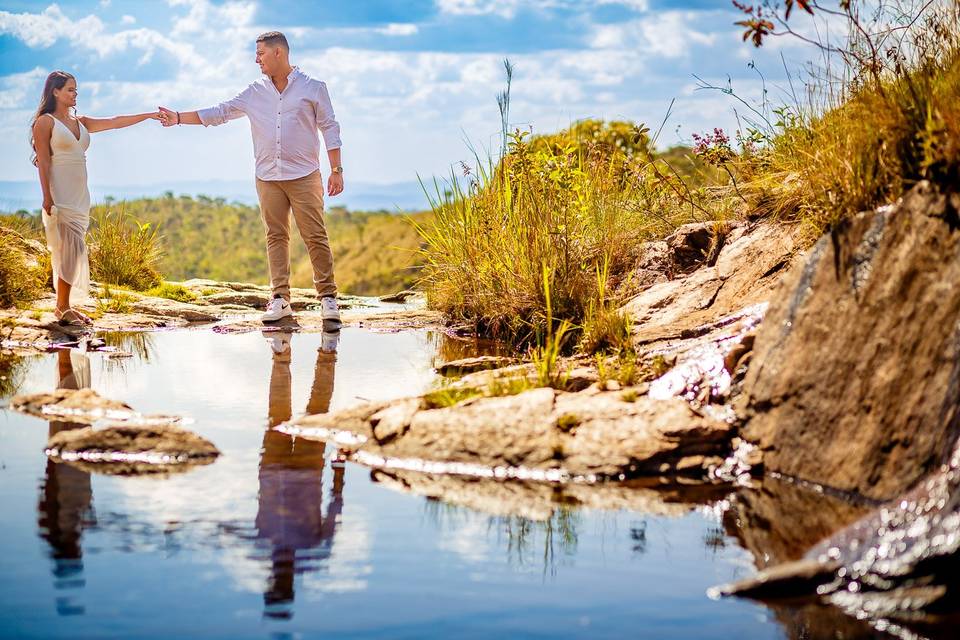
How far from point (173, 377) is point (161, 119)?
3.56 metres

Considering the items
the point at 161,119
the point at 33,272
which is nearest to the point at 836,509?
the point at 161,119

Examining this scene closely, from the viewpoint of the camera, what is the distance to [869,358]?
469cm

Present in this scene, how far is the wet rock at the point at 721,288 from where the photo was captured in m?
7.35

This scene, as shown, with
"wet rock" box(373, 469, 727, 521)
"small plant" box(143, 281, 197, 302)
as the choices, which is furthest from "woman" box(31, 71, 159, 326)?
"wet rock" box(373, 469, 727, 521)

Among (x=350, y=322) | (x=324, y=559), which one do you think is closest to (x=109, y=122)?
(x=350, y=322)

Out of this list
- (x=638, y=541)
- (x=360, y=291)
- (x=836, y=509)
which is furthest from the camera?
(x=360, y=291)

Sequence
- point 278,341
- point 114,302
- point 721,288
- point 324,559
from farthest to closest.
A: point 114,302 < point 278,341 < point 721,288 < point 324,559

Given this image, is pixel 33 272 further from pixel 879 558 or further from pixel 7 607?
pixel 879 558

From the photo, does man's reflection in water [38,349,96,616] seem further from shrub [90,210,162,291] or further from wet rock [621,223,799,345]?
shrub [90,210,162,291]

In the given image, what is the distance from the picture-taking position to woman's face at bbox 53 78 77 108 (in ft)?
30.7

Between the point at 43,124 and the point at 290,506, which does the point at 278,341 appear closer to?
the point at 43,124

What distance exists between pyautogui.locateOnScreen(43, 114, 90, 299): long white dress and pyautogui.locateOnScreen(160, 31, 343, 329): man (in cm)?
93

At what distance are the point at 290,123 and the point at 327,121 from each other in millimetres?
338

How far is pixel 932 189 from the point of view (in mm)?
4809
